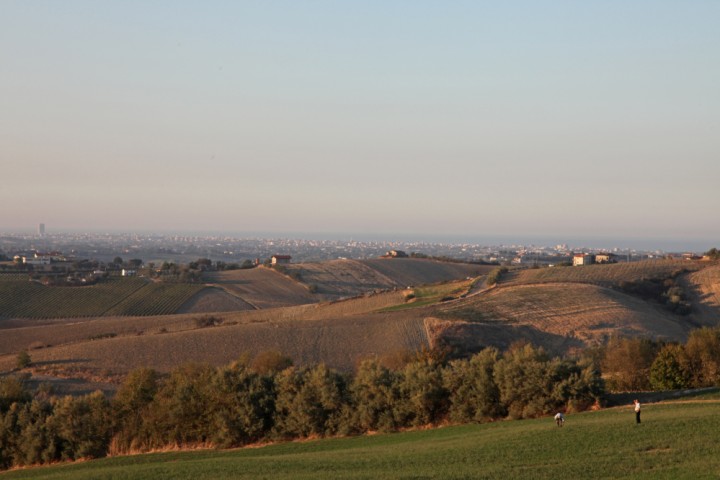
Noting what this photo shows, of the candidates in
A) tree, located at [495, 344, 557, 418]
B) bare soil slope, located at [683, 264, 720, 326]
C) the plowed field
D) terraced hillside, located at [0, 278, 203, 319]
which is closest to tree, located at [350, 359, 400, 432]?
tree, located at [495, 344, 557, 418]

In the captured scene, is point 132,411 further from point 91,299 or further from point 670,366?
point 91,299

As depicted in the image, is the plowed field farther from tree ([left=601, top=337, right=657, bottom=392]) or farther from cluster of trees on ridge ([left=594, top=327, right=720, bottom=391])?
cluster of trees on ridge ([left=594, top=327, right=720, bottom=391])

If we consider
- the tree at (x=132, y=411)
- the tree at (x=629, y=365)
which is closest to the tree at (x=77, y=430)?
the tree at (x=132, y=411)

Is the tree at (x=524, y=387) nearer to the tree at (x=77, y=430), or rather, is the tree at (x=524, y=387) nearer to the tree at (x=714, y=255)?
the tree at (x=77, y=430)

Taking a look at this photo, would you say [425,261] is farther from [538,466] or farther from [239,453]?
[538,466]

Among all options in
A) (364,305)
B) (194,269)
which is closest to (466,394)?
(364,305)

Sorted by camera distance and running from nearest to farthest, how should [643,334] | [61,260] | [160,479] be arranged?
1. [160,479]
2. [643,334]
3. [61,260]

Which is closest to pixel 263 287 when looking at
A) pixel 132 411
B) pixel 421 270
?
pixel 421 270
